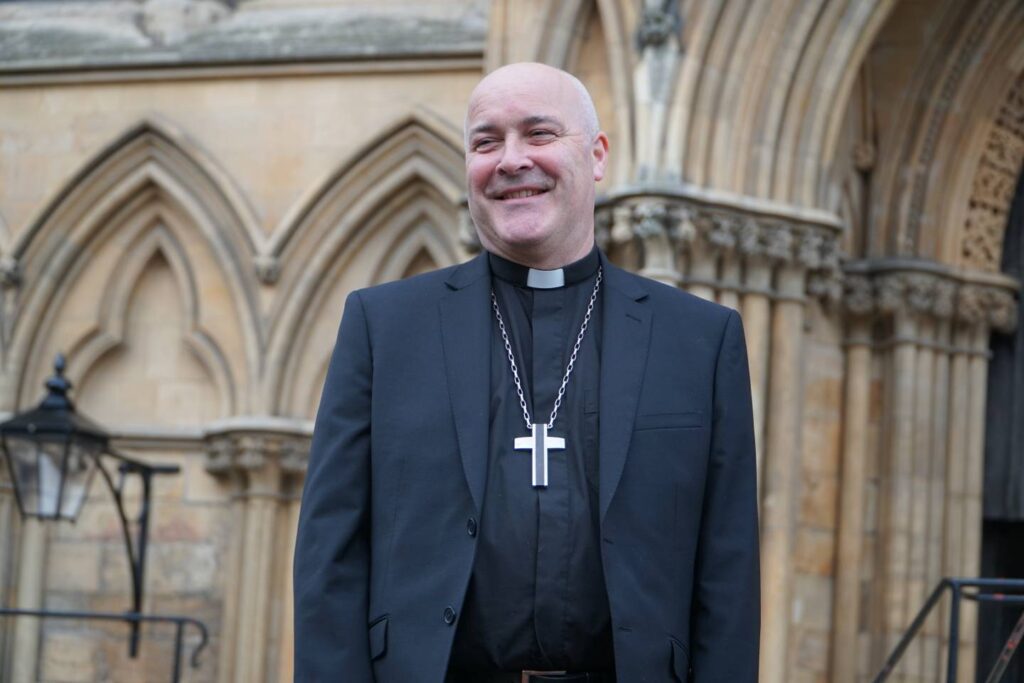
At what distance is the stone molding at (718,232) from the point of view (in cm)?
731

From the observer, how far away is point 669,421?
112 inches

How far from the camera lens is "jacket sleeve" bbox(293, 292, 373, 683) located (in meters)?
2.73

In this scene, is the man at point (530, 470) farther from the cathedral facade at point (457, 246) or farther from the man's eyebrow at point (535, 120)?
the cathedral facade at point (457, 246)

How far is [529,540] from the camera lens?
2732 mm

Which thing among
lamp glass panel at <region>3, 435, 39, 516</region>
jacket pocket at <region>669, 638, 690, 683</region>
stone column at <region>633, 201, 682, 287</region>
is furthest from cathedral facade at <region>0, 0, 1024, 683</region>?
jacket pocket at <region>669, 638, 690, 683</region>

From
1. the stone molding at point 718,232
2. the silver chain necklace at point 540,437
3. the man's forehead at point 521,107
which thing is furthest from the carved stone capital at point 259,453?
the man's forehead at point 521,107

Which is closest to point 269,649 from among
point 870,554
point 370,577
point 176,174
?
point 176,174

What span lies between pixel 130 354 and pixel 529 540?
328 inches

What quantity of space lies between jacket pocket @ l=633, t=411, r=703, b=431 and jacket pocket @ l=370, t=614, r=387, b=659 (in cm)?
→ 47

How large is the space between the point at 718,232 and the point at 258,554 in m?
3.73

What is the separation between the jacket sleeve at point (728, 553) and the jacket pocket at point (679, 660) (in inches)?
0.7

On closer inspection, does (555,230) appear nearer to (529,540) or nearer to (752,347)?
(529,540)

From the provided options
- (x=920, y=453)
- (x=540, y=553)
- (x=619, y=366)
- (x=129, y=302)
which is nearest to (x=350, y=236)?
(x=129, y=302)

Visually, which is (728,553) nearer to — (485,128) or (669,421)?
(669,421)
